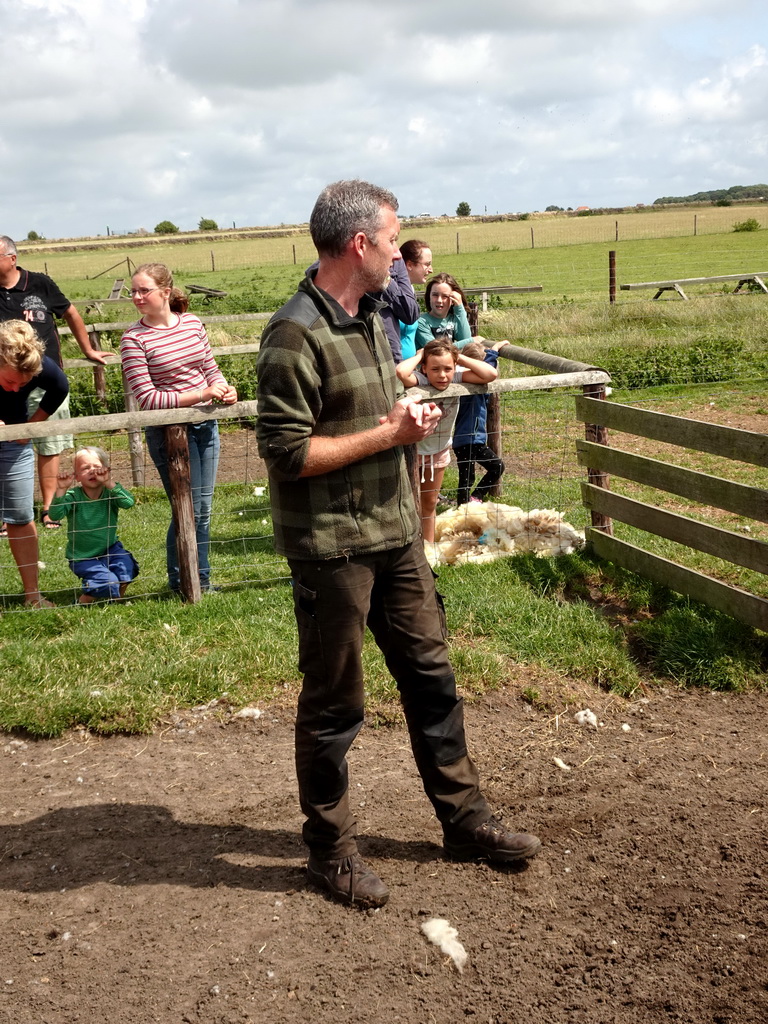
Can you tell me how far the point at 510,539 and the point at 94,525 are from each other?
2.86 m

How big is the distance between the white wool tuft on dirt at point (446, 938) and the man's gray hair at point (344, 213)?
7.53 feet

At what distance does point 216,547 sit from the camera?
798 centimetres

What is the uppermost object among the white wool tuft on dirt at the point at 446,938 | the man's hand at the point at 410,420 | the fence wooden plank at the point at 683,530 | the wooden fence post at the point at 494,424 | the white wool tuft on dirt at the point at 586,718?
the man's hand at the point at 410,420

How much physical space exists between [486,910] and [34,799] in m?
2.19

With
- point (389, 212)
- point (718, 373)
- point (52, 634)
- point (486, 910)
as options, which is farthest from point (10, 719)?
point (718, 373)

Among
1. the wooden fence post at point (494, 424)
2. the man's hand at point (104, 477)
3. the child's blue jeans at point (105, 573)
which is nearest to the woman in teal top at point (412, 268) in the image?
the wooden fence post at point (494, 424)

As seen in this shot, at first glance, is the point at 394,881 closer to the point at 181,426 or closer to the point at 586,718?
the point at 586,718

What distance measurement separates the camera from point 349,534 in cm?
328

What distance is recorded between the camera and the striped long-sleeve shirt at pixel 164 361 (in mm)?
6129

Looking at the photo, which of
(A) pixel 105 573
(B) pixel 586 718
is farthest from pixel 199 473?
(B) pixel 586 718

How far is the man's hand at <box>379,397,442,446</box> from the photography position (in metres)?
3.13

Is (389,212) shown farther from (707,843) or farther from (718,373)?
(718,373)

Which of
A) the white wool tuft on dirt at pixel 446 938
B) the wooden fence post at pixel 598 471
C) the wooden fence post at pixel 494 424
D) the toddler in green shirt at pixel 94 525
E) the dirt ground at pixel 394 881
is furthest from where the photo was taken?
the wooden fence post at pixel 494 424

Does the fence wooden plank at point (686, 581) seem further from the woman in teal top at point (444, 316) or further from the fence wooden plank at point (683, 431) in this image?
the woman in teal top at point (444, 316)
